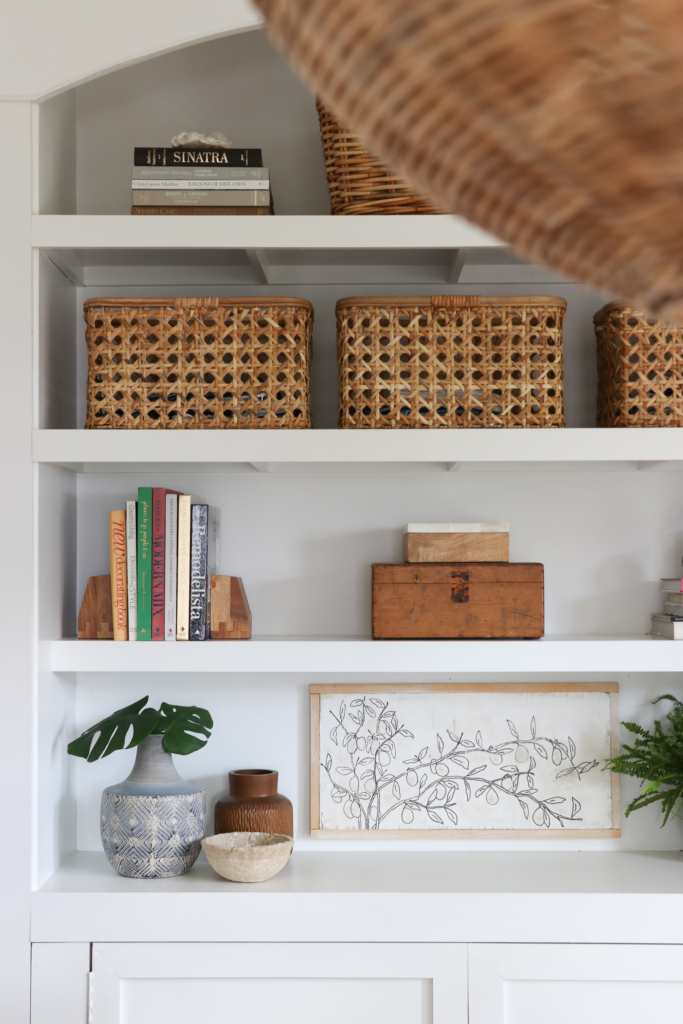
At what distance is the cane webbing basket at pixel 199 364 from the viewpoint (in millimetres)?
1663

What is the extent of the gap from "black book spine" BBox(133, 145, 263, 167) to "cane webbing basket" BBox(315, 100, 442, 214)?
0.48 feet

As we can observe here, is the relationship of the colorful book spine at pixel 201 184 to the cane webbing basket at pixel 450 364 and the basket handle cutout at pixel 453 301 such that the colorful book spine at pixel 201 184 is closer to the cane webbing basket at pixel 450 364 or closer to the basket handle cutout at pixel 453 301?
the cane webbing basket at pixel 450 364

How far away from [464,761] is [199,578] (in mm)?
692

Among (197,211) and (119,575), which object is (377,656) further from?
(197,211)

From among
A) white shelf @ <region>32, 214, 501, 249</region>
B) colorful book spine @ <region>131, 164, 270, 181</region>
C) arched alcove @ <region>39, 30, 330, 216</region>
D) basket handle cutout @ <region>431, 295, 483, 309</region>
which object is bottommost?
basket handle cutout @ <region>431, 295, 483, 309</region>

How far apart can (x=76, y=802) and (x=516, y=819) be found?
931mm

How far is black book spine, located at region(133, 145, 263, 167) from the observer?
1.68 meters

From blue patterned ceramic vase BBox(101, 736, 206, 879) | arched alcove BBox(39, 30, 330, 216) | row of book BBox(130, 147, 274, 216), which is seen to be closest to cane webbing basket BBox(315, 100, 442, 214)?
row of book BBox(130, 147, 274, 216)

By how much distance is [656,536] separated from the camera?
6.29ft

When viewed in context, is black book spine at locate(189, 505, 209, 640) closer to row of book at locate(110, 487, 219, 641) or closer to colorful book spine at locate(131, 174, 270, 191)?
row of book at locate(110, 487, 219, 641)
